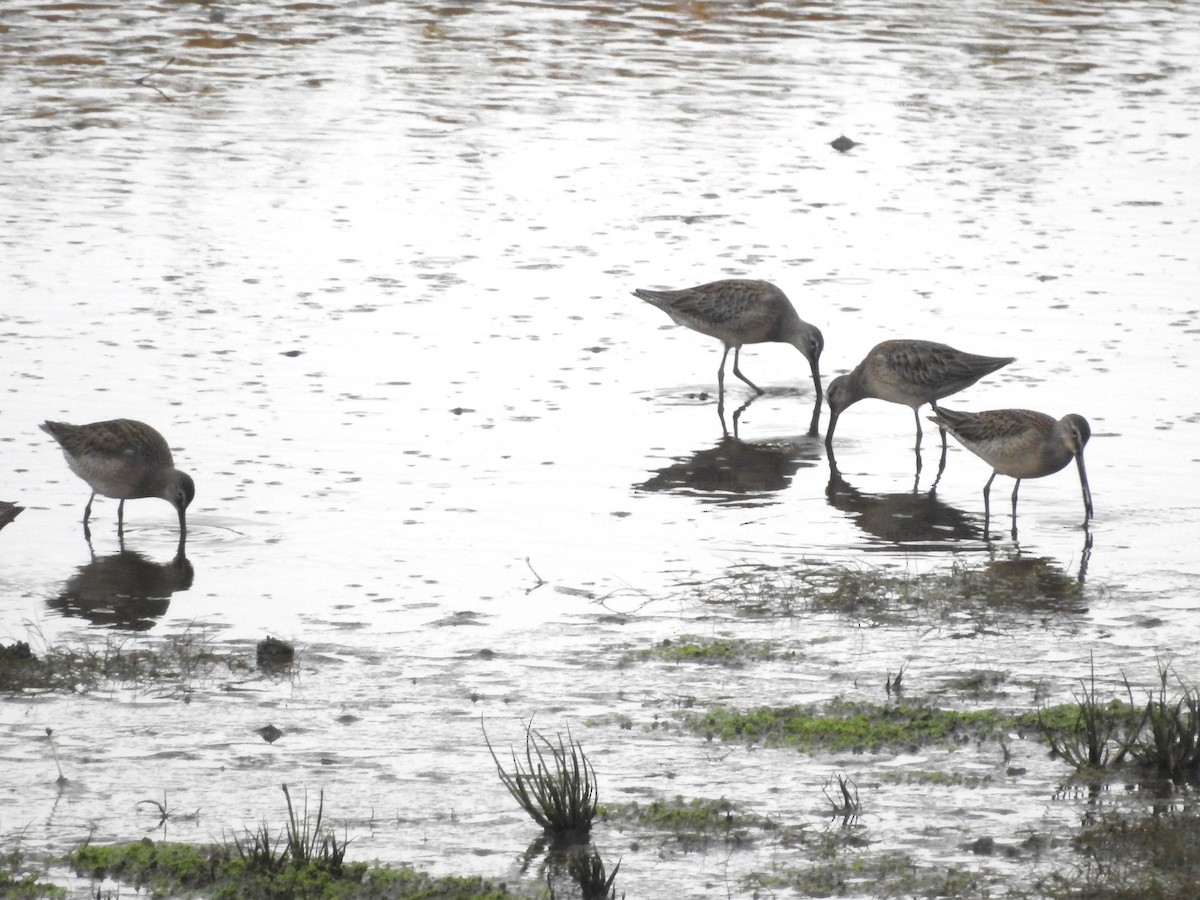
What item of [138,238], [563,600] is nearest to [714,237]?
[138,238]

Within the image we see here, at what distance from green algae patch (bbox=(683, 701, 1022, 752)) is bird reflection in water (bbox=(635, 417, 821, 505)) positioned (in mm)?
3605

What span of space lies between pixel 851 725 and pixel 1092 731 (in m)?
0.95

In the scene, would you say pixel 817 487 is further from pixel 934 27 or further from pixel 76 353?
pixel 934 27

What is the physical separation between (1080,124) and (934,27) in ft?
21.4

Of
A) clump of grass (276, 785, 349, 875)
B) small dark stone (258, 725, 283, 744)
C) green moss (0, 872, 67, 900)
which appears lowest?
small dark stone (258, 725, 283, 744)

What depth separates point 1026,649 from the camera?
801 cm

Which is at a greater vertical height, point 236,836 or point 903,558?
point 236,836

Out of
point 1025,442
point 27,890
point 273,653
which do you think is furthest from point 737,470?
point 27,890

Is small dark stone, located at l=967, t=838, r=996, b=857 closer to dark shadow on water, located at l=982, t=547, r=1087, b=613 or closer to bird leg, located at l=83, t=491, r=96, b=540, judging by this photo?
dark shadow on water, located at l=982, t=547, r=1087, b=613

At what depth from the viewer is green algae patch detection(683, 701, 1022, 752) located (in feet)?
22.5

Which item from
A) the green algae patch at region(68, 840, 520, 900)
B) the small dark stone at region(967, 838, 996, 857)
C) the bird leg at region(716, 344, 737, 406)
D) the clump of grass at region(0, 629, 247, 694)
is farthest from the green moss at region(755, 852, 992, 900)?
the bird leg at region(716, 344, 737, 406)

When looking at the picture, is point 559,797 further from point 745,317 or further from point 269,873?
point 745,317

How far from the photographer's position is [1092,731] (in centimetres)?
644

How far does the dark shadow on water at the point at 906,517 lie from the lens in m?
9.99
